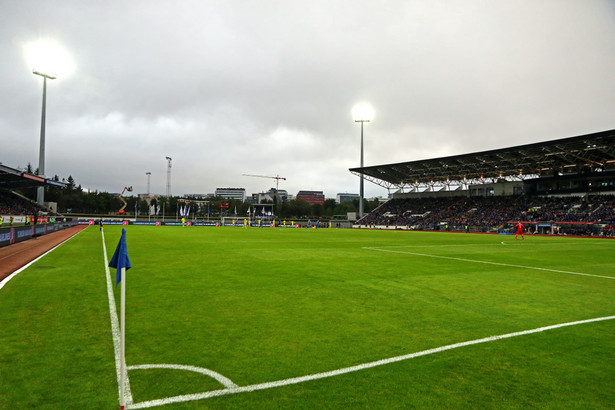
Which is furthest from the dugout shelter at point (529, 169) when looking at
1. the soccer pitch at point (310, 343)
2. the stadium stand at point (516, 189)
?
the soccer pitch at point (310, 343)

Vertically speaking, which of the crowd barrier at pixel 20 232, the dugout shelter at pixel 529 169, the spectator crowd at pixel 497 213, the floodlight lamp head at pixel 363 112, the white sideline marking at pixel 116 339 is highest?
the floodlight lamp head at pixel 363 112

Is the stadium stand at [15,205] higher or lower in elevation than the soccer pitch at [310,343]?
higher

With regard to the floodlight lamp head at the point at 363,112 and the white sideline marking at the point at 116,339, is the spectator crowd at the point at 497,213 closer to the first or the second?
the floodlight lamp head at the point at 363,112

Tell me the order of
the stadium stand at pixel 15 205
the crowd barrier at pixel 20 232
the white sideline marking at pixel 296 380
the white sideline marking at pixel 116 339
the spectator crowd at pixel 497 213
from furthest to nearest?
the stadium stand at pixel 15 205
the spectator crowd at pixel 497 213
the crowd barrier at pixel 20 232
the white sideline marking at pixel 116 339
the white sideline marking at pixel 296 380

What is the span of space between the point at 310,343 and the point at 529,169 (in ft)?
238

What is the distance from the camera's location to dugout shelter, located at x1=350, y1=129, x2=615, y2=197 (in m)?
51.0

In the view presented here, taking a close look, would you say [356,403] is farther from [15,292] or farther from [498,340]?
[15,292]

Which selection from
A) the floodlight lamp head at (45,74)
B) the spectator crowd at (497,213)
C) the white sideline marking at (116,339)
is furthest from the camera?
the floodlight lamp head at (45,74)

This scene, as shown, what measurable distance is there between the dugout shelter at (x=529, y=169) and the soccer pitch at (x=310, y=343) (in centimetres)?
4980

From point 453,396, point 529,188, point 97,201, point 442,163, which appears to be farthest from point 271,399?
point 97,201

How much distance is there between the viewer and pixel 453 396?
12.5ft

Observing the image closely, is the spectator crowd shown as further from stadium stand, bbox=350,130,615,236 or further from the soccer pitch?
the soccer pitch

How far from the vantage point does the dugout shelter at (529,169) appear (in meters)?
51.0

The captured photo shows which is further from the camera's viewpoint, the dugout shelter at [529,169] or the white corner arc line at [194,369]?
the dugout shelter at [529,169]
